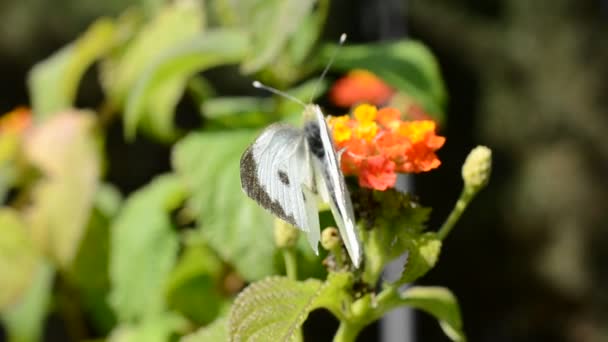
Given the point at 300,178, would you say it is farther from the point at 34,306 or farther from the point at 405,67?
the point at 34,306

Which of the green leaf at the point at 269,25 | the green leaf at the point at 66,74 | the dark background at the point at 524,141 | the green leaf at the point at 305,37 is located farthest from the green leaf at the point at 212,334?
the dark background at the point at 524,141

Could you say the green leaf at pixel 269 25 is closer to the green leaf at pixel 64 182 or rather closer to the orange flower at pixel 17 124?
the green leaf at pixel 64 182

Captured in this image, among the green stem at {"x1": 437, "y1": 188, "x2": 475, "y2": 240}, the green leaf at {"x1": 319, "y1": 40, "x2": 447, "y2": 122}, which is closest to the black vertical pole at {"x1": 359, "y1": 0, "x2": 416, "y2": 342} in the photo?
the green leaf at {"x1": 319, "y1": 40, "x2": 447, "y2": 122}

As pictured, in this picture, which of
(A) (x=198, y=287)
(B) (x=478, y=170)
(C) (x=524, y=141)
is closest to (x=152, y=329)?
(A) (x=198, y=287)

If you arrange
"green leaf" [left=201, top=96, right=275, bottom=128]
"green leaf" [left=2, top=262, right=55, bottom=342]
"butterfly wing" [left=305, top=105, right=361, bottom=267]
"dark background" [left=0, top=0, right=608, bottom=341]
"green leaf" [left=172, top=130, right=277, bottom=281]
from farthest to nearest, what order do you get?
1. "dark background" [left=0, top=0, right=608, bottom=341]
2. "green leaf" [left=2, top=262, right=55, bottom=342]
3. "green leaf" [left=201, top=96, right=275, bottom=128]
4. "green leaf" [left=172, top=130, right=277, bottom=281]
5. "butterfly wing" [left=305, top=105, right=361, bottom=267]

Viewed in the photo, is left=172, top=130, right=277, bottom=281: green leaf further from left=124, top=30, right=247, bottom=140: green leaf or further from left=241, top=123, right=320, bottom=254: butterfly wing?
left=241, top=123, right=320, bottom=254: butterfly wing

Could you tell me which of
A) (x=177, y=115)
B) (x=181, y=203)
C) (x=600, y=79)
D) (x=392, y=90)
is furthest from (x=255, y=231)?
(x=600, y=79)
